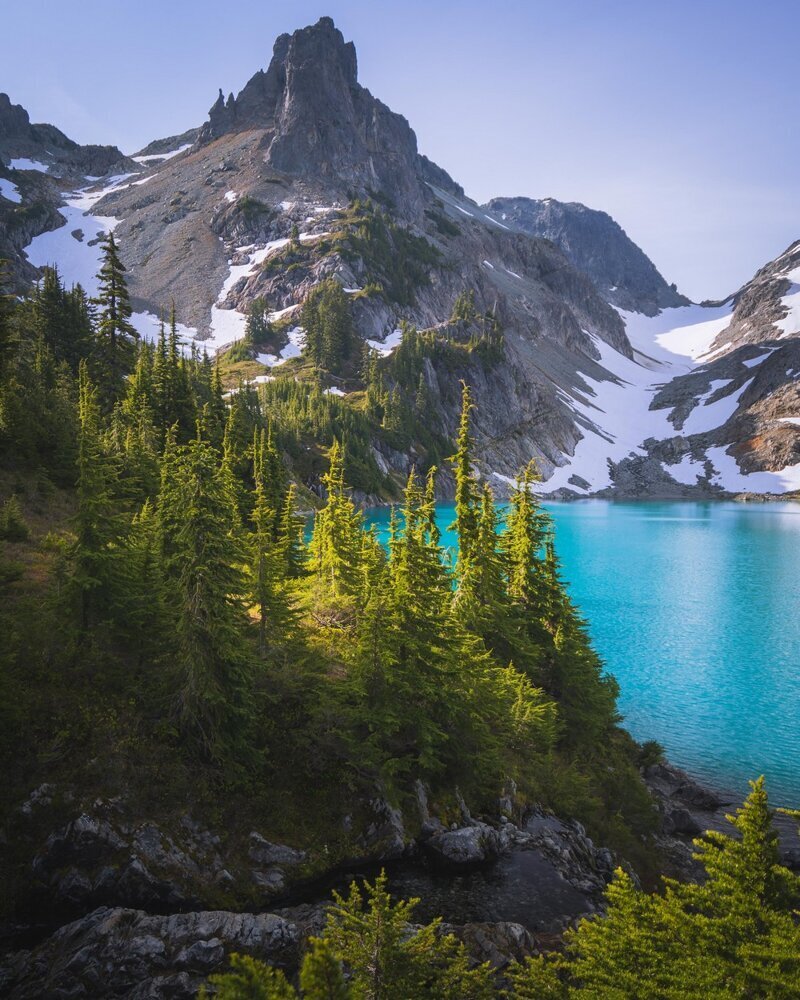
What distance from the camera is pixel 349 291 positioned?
6855 inches

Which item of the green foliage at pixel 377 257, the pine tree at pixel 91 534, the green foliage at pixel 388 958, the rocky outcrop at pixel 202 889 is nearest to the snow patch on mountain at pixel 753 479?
the green foliage at pixel 377 257

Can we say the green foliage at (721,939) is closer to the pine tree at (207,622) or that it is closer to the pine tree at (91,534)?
the pine tree at (207,622)

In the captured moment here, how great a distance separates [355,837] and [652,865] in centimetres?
1092

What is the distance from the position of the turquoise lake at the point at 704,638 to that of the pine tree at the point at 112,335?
33.1m

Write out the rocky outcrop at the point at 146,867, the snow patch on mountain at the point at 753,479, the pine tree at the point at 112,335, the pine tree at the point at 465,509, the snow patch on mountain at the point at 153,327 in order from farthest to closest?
the snow patch on mountain at the point at 753,479 → the snow patch on mountain at the point at 153,327 → the pine tree at the point at 112,335 → the pine tree at the point at 465,509 → the rocky outcrop at the point at 146,867

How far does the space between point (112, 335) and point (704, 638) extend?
55.8 m

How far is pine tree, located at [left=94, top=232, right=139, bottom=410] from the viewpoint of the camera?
49562 mm

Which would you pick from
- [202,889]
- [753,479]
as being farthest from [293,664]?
[753,479]

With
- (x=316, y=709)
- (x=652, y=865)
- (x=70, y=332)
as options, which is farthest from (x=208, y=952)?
(x=70, y=332)

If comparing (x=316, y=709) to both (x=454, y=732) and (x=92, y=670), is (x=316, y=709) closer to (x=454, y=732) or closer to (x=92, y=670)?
(x=454, y=732)

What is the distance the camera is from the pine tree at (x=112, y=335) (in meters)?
49.6

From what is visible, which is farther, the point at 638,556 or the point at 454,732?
the point at 638,556

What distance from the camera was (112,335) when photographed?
170 ft

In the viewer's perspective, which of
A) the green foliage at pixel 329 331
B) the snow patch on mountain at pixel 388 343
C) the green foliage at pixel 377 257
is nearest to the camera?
the green foliage at pixel 329 331
